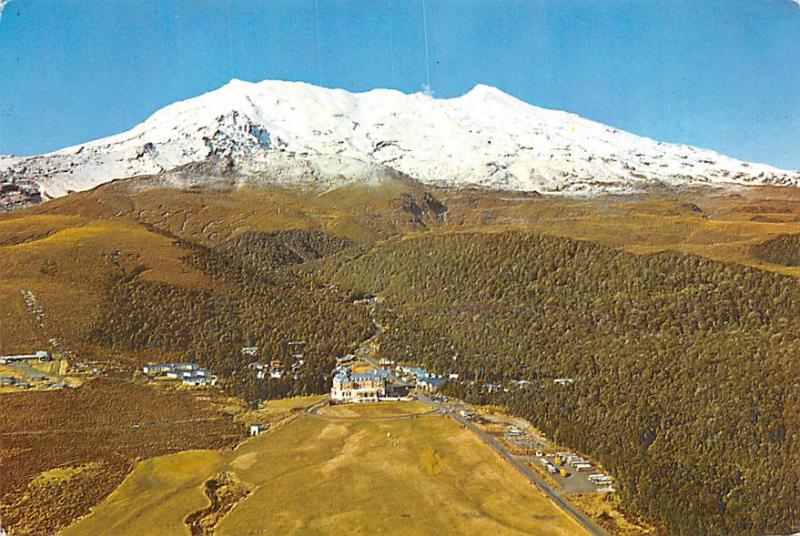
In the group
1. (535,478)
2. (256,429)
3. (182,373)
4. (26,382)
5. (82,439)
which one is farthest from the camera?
(182,373)

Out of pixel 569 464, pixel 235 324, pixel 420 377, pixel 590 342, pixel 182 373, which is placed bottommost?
pixel 569 464

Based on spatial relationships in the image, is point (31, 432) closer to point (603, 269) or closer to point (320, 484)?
point (320, 484)

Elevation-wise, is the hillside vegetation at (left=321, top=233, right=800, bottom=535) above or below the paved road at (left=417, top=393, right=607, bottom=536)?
above

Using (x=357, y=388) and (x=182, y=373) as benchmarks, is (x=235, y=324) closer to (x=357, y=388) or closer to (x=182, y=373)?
(x=182, y=373)

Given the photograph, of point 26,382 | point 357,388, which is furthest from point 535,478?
point 26,382

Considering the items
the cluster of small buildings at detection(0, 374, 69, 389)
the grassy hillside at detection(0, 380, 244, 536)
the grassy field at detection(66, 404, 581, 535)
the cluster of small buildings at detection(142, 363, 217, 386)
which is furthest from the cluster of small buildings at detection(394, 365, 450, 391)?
the cluster of small buildings at detection(0, 374, 69, 389)

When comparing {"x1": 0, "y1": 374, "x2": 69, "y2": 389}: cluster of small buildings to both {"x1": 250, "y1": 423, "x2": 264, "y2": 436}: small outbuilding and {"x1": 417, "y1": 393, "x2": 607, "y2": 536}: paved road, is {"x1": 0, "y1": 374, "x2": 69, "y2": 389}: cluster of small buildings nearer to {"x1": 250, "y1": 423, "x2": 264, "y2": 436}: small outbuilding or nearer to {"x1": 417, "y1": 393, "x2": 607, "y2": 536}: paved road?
{"x1": 250, "y1": 423, "x2": 264, "y2": 436}: small outbuilding
